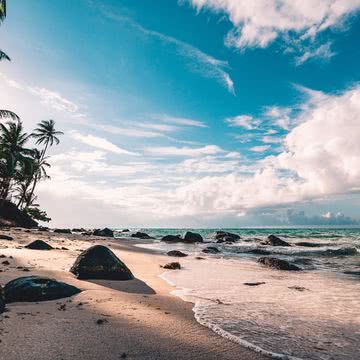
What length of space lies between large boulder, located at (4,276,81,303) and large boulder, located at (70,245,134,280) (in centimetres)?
210

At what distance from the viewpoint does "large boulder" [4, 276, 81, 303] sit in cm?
551

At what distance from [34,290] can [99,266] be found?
2.86 metres

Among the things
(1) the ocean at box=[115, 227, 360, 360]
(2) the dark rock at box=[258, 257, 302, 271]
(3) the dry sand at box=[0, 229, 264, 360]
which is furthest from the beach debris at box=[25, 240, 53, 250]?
(2) the dark rock at box=[258, 257, 302, 271]

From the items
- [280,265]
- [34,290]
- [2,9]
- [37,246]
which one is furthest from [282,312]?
[2,9]

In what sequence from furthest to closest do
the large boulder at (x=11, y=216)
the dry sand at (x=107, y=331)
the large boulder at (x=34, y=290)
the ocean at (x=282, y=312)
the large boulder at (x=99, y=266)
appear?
the large boulder at (x=11, y=216), the large boulder at (x=99, y=266), the large boulder at (x=34, y=290), the ocean at (x=282, y=312), the dry sand at (x=107, y=331)

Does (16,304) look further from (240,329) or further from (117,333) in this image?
(240,329)

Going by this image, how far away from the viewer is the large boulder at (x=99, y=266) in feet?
27.4

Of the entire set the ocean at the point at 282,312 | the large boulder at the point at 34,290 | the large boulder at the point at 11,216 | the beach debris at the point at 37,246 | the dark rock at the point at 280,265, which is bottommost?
the ocean at the point at 282,312

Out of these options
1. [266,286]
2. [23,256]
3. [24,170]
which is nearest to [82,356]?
[266,286]

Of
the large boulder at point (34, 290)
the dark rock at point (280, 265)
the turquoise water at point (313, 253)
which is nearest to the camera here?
the large boulder at point (34, 290)

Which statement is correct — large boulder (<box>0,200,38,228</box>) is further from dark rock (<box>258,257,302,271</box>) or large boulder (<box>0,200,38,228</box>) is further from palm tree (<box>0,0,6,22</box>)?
dark rock (<box>258,257,302,271</box>)

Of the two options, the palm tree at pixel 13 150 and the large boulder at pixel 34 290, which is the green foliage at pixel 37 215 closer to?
the palm tree at pixel 13 150

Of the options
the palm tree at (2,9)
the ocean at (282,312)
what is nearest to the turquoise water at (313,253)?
the ocean at (282,312)

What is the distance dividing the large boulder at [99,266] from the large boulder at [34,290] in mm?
2105
